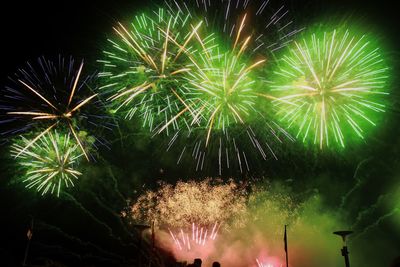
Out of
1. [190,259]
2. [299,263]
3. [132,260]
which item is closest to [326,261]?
[299,263]

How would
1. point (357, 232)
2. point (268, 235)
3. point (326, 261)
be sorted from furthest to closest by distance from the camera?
point (268, 235) < point (326, 261) < point (357, 232)

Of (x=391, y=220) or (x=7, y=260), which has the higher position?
(x=391, y=220)

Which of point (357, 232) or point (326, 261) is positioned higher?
point (357, 232)

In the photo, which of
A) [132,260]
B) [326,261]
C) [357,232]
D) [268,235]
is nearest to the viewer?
[357,232]

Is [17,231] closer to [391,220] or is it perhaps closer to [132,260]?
[132,260]

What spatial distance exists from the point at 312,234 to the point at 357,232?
277cm

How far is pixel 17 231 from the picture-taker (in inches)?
896

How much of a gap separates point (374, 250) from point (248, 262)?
771 cm

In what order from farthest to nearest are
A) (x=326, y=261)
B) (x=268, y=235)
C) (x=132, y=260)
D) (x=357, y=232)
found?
(x=132, y=260)
(x=268, y=235)
(x=326, y=261)
(x=357, y=232)

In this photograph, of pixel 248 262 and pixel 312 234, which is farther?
pixel 248 262

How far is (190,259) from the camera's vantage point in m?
24.6

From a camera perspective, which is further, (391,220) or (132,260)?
(132,260)

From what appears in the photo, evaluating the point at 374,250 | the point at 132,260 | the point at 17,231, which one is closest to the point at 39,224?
the point at 17,231

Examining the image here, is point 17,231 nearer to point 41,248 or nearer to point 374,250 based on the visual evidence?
point 41,248
